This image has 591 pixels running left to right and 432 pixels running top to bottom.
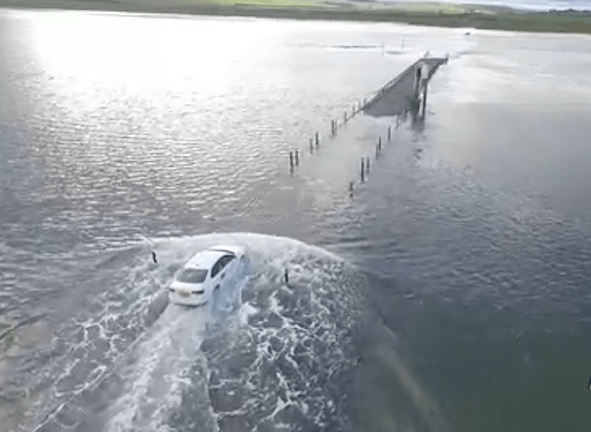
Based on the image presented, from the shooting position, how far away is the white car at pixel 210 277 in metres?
31.1

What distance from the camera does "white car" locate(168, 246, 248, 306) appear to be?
31.1 meters

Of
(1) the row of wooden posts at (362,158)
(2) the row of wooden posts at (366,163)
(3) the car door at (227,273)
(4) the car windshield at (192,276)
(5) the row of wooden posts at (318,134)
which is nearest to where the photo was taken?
(4) the car windshield at (192,276)

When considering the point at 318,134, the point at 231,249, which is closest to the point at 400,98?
the point at 318,134

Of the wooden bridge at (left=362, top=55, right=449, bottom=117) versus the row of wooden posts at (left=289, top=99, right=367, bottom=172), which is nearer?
the row of wooden posts at (left=289, top=99, right=367, bottom=172)

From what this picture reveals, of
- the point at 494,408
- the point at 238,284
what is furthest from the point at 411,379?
the point at 238,284

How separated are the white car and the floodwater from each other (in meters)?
0.91

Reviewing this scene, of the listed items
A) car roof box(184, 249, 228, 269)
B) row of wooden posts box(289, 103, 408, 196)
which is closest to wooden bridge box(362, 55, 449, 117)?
row of wooden posts box(289, 103, 408, 196)

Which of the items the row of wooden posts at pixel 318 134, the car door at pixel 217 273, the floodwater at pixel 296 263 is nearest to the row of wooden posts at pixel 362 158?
the row of wooden posts at pixel 318 134

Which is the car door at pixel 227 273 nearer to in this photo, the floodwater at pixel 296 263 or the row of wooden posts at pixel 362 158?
the floodwater at pixel 296 263

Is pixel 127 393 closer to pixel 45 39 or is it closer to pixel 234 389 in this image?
pixel 234 389

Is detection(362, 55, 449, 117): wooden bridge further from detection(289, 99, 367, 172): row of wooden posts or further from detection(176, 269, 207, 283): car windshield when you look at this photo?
detection(176, 269, 207, 283): car windshield

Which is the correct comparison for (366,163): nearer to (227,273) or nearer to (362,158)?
(362,158)

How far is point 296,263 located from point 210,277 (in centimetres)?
733

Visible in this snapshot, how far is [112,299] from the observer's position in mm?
32844
